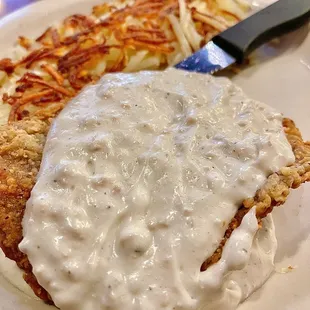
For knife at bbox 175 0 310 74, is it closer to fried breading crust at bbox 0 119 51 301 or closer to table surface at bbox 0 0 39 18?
fried breading crust at bbox 0 119 51 301

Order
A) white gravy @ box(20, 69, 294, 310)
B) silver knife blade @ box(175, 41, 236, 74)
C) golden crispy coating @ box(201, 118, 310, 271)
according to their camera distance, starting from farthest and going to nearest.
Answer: silver knife blade @ box(175, 41, 236, 74) → golden crispy coating @ box(201, 118, 310, 271) → white gravy @ box(20, 69, 294, 310)

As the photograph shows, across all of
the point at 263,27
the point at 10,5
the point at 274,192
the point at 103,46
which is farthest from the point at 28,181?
the point at 10,5

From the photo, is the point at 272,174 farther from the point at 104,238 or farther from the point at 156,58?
the point at 156,58

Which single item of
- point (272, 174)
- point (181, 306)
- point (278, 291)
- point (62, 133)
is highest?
point (62, 133)

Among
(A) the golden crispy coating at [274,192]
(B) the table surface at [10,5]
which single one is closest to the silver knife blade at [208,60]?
(A) the golden crispy coating at [274,192]

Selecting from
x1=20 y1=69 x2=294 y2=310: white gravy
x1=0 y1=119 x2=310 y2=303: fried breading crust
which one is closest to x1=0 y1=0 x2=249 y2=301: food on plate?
x1=0 y1=119 x2=310 y2=303: fried breading crust

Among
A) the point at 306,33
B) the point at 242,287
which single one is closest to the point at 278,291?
the point at 242,287
